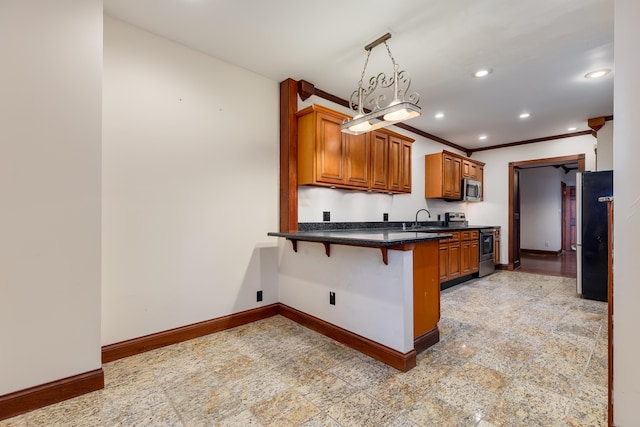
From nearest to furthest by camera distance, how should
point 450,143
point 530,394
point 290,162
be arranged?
point 530,394
point 290,162
point 450,143

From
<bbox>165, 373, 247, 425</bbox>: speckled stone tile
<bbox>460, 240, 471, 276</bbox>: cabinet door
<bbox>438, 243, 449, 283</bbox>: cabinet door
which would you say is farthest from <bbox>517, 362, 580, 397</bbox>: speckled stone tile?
<bbox>460, 240, 471, 276</bbox>: cabinet door

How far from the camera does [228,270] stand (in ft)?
9.67

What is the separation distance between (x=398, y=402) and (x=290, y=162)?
2.45 metres

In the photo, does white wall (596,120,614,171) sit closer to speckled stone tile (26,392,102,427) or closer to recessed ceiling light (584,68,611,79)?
recessed ceiling light (584,68,611,79)

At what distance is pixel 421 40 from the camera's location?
101 inches

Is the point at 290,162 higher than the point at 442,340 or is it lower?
higher

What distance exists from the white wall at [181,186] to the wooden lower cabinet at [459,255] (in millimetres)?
2594

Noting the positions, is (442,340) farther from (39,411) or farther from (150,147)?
(150,147)

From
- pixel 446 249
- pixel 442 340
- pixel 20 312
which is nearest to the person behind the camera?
pixel 20 312

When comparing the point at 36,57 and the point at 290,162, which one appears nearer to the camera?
the point at 36,57

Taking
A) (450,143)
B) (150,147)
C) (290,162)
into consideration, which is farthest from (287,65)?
(450,143)

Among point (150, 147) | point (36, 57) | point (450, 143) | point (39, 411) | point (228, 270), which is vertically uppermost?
point (450, 143)

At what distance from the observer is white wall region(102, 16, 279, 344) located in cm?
232

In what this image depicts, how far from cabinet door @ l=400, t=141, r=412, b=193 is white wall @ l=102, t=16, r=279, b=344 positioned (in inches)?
80.4
